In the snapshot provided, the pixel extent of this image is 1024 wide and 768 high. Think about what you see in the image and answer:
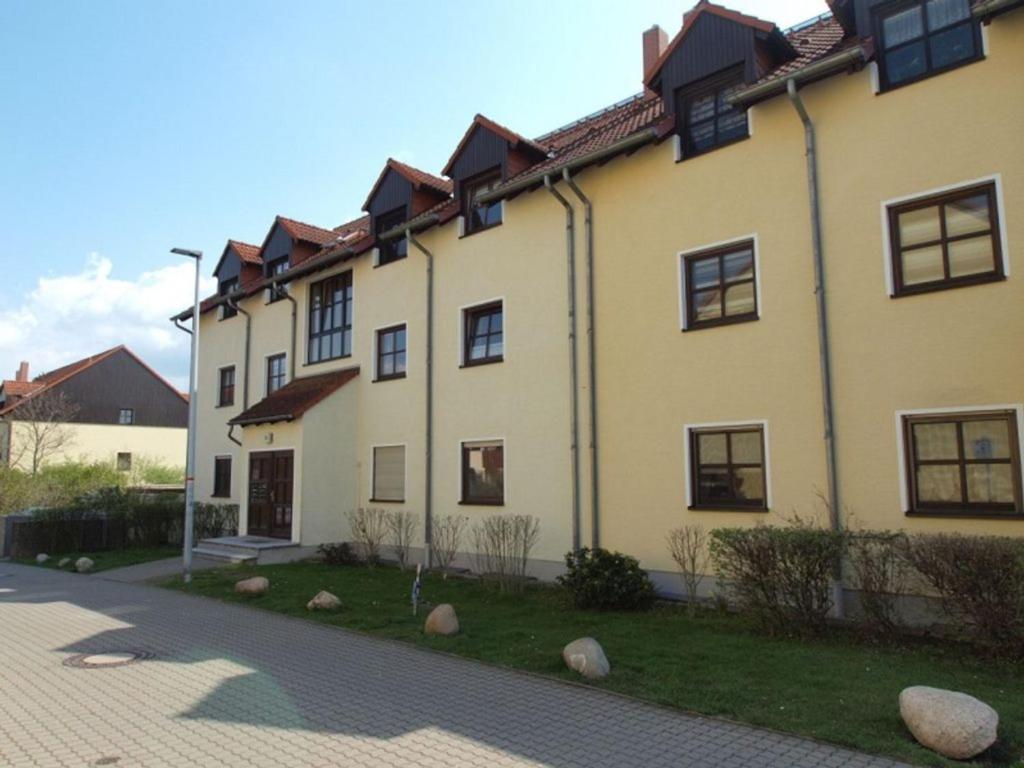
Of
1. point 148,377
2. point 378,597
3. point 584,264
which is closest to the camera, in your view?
point 378,597

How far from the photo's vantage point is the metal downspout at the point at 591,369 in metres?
12.7

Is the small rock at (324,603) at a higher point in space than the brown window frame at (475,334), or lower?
lower

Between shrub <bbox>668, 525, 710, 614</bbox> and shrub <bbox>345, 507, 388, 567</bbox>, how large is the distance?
776 cm

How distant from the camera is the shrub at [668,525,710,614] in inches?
426

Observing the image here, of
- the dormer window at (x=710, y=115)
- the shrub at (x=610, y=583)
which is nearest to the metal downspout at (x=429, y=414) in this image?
the shrub at (x=610, y=583)

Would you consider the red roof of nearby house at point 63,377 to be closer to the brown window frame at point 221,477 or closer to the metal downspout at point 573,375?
the brown window frame at point 221,477

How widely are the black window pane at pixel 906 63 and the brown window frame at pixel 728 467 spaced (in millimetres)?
5056

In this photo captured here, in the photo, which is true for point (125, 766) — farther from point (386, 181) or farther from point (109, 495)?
point (109, 495)

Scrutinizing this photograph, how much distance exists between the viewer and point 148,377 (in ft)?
159

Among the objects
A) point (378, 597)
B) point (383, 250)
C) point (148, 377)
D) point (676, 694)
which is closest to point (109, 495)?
point (383, 250)

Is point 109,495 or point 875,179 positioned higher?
point 875,179

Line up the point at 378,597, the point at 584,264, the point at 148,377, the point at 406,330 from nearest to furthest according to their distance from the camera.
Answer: the point at 378,597 → the point at 584,264 → the point at 406,330 → the point at 148,377

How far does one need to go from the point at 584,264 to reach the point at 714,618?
646 cm

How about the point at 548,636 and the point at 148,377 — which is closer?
the point at 548,636
